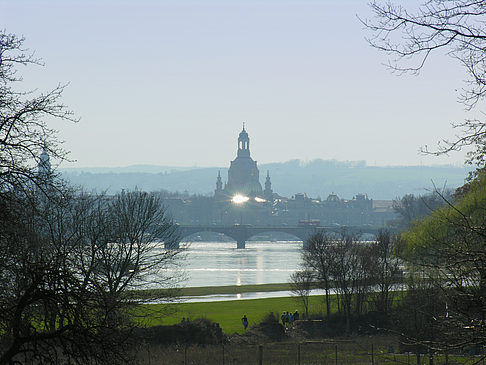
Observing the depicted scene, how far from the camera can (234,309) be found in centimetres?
5284

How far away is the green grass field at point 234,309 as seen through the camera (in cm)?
4403

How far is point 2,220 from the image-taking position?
30.1ft

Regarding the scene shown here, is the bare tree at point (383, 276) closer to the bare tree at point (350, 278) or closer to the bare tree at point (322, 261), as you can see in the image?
the bare tree at point (350, 278)

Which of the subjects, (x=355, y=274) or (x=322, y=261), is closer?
(x=355, y=274)

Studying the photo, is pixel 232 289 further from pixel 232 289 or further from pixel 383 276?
pixel 383 276

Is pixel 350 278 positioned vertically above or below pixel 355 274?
below

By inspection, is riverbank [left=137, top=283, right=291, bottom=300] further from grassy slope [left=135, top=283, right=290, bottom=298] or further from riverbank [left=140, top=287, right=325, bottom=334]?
riverbank [left=140, top=287, right=325, bottom=334]

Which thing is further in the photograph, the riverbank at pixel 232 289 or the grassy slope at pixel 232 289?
the grassy slope at pixel 232 289

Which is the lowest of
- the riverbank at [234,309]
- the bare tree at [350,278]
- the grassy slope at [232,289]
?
the grassy slope at [232,289]

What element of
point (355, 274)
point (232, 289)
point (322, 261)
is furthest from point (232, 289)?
point (355, 274)

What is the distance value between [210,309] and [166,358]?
79.9 ft

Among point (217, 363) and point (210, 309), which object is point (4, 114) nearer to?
point (217, 363)

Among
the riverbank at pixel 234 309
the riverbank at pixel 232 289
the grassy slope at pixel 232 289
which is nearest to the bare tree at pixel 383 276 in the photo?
the riverbank at pixel 234 309

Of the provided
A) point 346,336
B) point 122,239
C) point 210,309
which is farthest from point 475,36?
point 210,309
